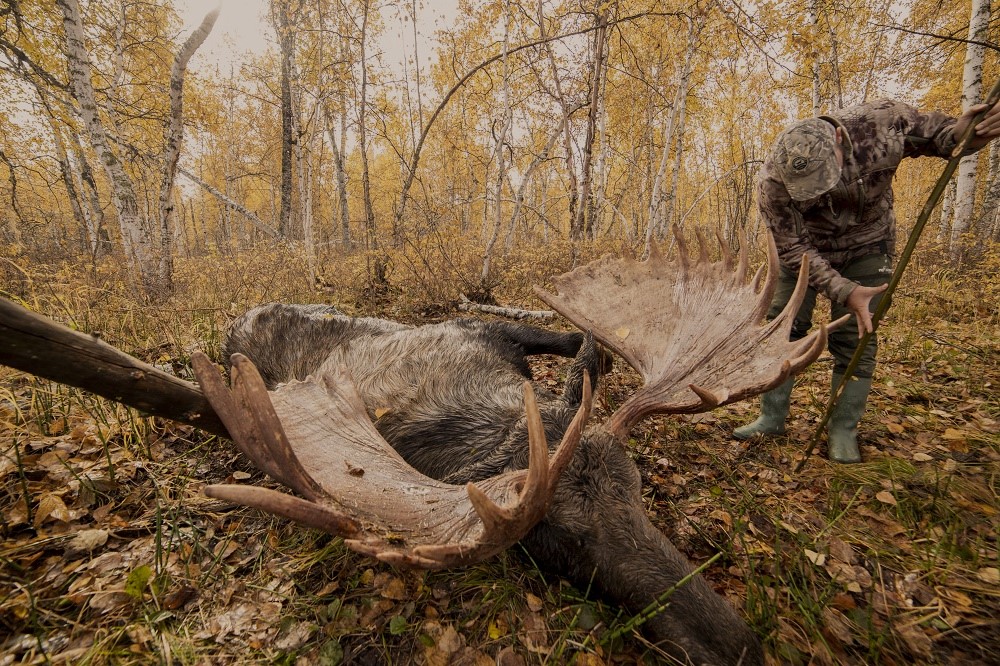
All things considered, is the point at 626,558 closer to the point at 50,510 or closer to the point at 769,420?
the point at 769,420

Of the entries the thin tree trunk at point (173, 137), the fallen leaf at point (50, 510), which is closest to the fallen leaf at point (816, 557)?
the fallen leaf at point (50, 510)

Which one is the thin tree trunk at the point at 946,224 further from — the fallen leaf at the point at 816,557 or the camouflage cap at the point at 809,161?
the fallen leaf at the point at 816,557

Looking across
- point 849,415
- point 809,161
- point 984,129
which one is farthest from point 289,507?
point 984,129

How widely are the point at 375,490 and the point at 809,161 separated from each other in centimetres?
308

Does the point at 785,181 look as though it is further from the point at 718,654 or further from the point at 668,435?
the point at 718,654

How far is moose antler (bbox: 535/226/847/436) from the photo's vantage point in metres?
2.01

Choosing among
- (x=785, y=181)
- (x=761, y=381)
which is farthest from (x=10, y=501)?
(x=785, y=181)

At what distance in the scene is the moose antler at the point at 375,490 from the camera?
1186 millimetres

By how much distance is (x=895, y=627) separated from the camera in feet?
5.44

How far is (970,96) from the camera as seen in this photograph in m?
6.97

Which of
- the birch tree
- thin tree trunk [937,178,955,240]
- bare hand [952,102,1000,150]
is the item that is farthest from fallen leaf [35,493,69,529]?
thin tree trunk [937,178,955,240]

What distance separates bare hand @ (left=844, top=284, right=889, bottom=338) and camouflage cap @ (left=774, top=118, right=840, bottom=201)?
651 mm

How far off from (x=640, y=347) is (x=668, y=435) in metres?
0.92

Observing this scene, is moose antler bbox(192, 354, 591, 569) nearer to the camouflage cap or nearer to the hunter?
the hunter
